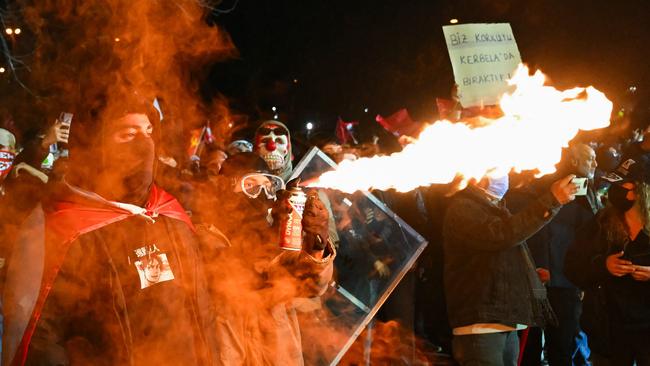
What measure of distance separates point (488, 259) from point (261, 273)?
2.23 metres

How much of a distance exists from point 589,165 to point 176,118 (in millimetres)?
4393

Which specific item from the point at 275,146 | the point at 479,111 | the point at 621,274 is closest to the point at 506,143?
the point at 621,274

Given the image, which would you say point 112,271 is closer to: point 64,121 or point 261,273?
point 261,273

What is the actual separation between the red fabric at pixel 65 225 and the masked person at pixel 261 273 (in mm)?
845

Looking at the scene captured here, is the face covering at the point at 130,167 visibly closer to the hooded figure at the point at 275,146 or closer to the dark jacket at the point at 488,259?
the hooded figure at the point at 275,146

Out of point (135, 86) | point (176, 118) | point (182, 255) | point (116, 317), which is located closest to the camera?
point (116, 317)

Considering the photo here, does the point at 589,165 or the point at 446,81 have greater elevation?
the point at 446,81

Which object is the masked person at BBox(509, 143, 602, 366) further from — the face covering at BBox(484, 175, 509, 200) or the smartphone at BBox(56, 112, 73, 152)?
the smartphone at BBox(56, 112, 73, 152)

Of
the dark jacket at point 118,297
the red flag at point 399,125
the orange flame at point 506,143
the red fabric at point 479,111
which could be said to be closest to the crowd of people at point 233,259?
the dark jacket at point 118,297

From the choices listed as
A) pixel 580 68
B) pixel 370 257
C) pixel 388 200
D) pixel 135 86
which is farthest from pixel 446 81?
pixel 135 86

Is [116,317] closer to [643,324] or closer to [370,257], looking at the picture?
[370,257]

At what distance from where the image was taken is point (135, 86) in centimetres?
329

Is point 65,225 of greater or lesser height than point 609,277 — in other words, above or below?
above

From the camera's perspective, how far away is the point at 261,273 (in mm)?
3629
